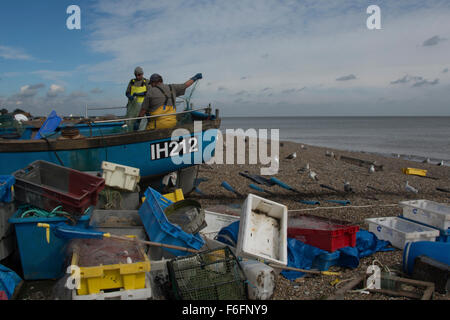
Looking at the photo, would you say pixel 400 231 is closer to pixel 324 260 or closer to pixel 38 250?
pixel 324 260

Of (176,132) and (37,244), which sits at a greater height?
(176,132)

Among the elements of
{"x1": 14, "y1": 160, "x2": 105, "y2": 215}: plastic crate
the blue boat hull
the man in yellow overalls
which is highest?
the man in yellow overalls

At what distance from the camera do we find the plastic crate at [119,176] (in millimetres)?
5789

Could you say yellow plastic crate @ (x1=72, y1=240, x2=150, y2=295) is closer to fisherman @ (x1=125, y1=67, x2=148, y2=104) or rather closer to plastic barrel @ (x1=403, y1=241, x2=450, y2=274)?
plastic barrel @ (x1=403, y1=241, x2=450, y2=274)

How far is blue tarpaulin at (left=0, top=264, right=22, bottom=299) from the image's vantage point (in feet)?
12.3

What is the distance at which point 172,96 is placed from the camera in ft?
23.8

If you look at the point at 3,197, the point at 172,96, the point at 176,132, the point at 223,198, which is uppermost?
the point at 172,96

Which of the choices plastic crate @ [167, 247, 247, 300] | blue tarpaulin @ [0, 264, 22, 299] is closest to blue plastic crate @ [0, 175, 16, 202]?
blue tarpaulin @ [0, 264, 22, 299]

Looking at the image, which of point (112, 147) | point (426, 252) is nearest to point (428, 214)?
point (426, 252)

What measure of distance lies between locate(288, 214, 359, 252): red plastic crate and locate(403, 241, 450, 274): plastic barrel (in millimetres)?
682
